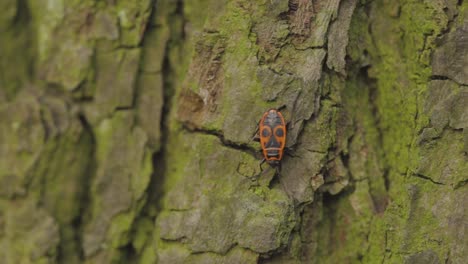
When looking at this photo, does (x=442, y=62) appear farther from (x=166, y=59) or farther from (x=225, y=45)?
(x=166, y=59)

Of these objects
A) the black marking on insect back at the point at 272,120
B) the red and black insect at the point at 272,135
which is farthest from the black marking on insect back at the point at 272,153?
the black marking on insect back at the point at 272,120

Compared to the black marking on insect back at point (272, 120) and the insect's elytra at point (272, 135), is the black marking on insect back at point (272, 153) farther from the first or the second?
the black marking on insect back at point (272, 120)

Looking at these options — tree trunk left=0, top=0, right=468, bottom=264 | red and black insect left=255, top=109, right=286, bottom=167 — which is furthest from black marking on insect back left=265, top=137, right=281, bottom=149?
tree trunk left=0, top=0, right=468, bottom=264

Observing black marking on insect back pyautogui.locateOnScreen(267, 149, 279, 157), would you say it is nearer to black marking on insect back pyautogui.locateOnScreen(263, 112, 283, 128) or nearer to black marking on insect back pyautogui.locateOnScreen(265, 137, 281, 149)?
black marking on insect back pyautogui.locateOnScreen(265, 137, 281, 149)

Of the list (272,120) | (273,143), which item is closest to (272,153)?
(273,143)

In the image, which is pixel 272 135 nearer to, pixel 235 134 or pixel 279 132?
pixel 279 132

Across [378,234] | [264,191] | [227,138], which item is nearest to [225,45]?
[227,138]
